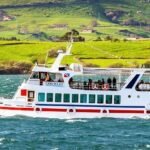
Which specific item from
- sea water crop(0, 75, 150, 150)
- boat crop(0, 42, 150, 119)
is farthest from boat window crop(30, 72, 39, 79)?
sea water crop(0, 75, 150, 150)

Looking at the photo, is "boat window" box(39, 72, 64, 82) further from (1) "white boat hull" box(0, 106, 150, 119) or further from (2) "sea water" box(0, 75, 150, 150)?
(2) "sea water" box(0, 75, 150, 150)

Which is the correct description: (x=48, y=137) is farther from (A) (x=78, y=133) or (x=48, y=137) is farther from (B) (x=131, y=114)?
(B) (x=131, y=114)

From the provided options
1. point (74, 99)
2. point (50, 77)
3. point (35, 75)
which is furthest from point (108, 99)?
point (35, 75)

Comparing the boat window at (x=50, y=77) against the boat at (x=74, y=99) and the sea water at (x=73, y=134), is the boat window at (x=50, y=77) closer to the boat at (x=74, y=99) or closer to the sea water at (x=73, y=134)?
the boat at (x=74, y=99)

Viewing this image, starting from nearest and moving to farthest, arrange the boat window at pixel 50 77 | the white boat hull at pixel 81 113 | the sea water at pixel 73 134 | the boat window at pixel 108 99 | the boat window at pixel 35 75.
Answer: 1. the sea water at pixel 73 134
2. the white boat hull at pixel 81 113
3. the boat window at pixel 108 99
4. the boat window at pixel 50 77
5. the boat window at pixel 35 75

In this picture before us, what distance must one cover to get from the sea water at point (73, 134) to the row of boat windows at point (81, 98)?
2.23 meters

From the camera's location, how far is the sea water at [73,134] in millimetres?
57188

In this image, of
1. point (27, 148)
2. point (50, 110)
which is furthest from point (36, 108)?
point (27, 148)

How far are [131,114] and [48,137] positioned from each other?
13798 mm

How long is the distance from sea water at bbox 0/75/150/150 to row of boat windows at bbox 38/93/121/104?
2.23 meters

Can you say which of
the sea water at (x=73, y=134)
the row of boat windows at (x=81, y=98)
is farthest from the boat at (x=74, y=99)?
the sea water at (x=73, y=134)

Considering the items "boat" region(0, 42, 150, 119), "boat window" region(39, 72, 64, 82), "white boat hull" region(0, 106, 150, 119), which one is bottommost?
"white boat hull" region(0, 106, 150, 119)

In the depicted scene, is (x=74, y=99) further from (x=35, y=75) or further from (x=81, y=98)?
(x=35, y=75)

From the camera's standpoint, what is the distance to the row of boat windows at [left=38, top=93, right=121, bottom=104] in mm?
72438
